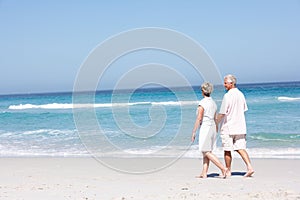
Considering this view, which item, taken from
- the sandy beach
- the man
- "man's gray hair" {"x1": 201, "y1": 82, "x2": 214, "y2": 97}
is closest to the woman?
"man's gray hair" {"x1": 201, "y1": 82, "x2": 214, "y2": 97}

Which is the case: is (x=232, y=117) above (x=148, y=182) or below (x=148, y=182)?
above

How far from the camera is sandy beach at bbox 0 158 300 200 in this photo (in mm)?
5832

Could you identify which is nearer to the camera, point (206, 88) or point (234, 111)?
point (206, 88)

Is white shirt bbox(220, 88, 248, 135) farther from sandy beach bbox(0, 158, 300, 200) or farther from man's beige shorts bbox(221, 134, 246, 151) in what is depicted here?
sandy beach bbox(0, 158, 300, 200)

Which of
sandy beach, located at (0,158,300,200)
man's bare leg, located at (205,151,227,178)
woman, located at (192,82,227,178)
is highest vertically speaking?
woman, located at (192,82,227,178)

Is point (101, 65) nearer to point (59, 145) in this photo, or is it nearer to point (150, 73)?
point (150, 73)

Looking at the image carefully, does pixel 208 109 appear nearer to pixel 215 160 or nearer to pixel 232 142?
pixel 232 142

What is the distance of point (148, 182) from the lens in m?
6.86

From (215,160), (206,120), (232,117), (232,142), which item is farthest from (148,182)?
(232,117)

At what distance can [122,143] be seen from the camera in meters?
13.2

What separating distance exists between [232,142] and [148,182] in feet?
4.69

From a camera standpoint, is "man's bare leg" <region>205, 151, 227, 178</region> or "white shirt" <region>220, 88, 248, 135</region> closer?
"white shirt" <region>220, 88, 248, 135</region>

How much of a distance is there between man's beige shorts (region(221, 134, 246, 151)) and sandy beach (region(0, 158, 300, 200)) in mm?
490

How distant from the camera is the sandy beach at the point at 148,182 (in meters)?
5.83
